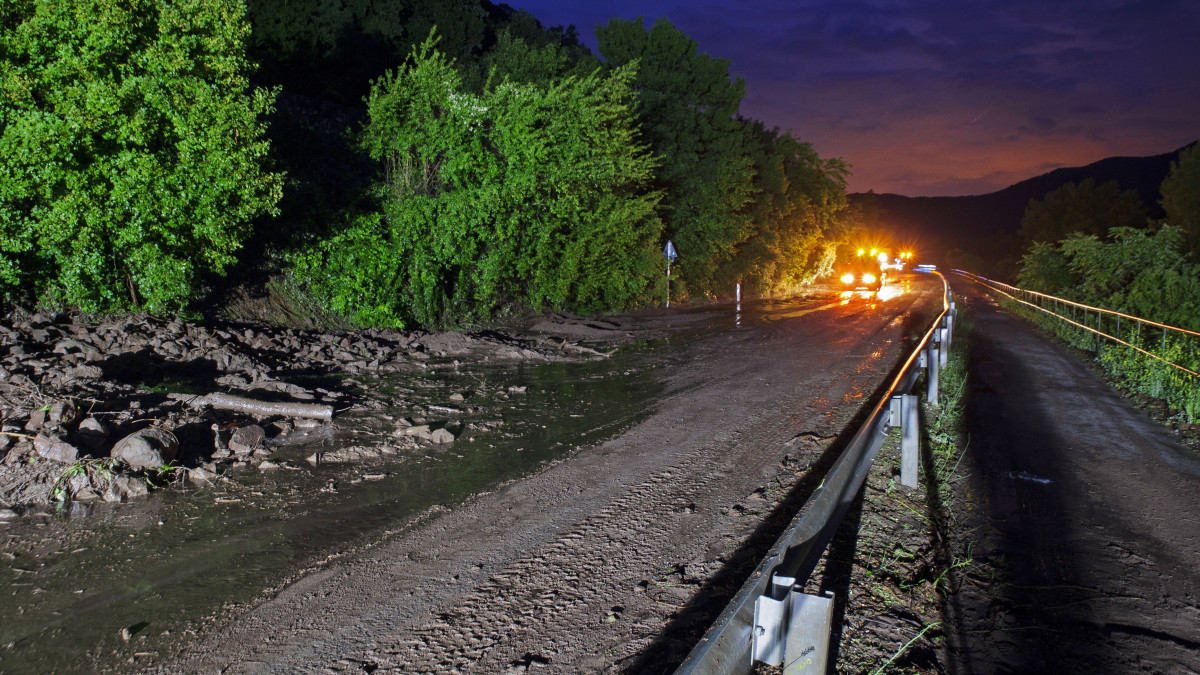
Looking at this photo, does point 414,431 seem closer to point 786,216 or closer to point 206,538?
point 206,538

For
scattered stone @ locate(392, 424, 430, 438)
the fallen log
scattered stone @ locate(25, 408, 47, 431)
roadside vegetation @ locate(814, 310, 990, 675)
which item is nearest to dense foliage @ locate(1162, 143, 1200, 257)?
roadside vegetation @ locate(814, 310, 990, 675)

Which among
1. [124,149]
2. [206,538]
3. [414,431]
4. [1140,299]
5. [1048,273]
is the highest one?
[124,149]

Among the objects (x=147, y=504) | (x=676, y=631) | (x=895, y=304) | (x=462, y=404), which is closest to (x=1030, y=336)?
(x=895, y=304)

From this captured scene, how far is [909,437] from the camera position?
604 cm

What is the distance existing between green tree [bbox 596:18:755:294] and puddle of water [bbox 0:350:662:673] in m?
22.7

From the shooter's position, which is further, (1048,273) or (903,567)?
(1048,273)

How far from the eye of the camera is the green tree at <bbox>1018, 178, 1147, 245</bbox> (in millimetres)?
68000

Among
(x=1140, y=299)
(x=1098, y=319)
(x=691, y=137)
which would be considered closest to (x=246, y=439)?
(x=1098, y=319)

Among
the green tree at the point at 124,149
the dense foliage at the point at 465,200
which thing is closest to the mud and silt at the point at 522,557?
the green tree at the point at 124,149

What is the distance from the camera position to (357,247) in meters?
14.1

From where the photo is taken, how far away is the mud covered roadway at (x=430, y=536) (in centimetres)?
366

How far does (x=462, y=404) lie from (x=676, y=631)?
605 cm

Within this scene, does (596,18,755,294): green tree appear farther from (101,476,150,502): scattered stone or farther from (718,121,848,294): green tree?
(101,476,150,502): scattered stone

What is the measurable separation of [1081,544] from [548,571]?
4.08 metres
